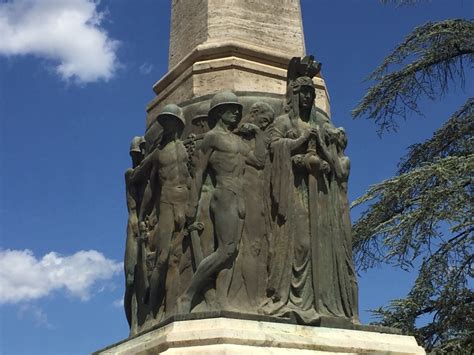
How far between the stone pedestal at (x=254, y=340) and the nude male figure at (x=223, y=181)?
347mm

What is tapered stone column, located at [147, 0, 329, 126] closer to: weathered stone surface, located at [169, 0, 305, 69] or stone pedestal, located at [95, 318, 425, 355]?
weathered stone surface, located at [169, 0, 305, 69]

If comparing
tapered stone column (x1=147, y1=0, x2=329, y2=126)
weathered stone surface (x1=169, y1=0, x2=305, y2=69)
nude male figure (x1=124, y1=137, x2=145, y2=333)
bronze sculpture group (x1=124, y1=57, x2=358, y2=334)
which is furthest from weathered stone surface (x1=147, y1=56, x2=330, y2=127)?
nude male figure (x1=124, y1=137, x2=145, y2=333)

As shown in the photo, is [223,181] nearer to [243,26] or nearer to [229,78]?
[229,78]

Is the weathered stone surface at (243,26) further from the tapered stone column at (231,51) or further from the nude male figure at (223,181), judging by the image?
the nude male figure at (223,181)

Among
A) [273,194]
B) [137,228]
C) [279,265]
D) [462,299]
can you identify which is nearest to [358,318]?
[279,265]

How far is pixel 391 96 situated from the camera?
14820 millimetres

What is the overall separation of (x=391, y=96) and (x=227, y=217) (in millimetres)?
9863

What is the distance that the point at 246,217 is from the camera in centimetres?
581

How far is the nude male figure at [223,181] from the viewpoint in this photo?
5.58 meters

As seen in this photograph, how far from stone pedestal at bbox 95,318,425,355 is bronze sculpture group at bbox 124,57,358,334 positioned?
209mm

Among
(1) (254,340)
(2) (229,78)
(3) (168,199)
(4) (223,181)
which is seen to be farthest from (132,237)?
(1) (254,340)

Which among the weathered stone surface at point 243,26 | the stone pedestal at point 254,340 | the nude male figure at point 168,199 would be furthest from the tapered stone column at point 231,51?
the stone pedestal at point 254,340

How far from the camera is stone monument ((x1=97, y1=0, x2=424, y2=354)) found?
5.44 m

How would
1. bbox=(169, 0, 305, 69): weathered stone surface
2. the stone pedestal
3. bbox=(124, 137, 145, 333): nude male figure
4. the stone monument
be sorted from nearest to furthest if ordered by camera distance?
the stone pedestal, the stone monument, bbox=(124, 137, 145, 333): nude male figure, bbox=(169, 0, 305, 69): weathered stone surface
